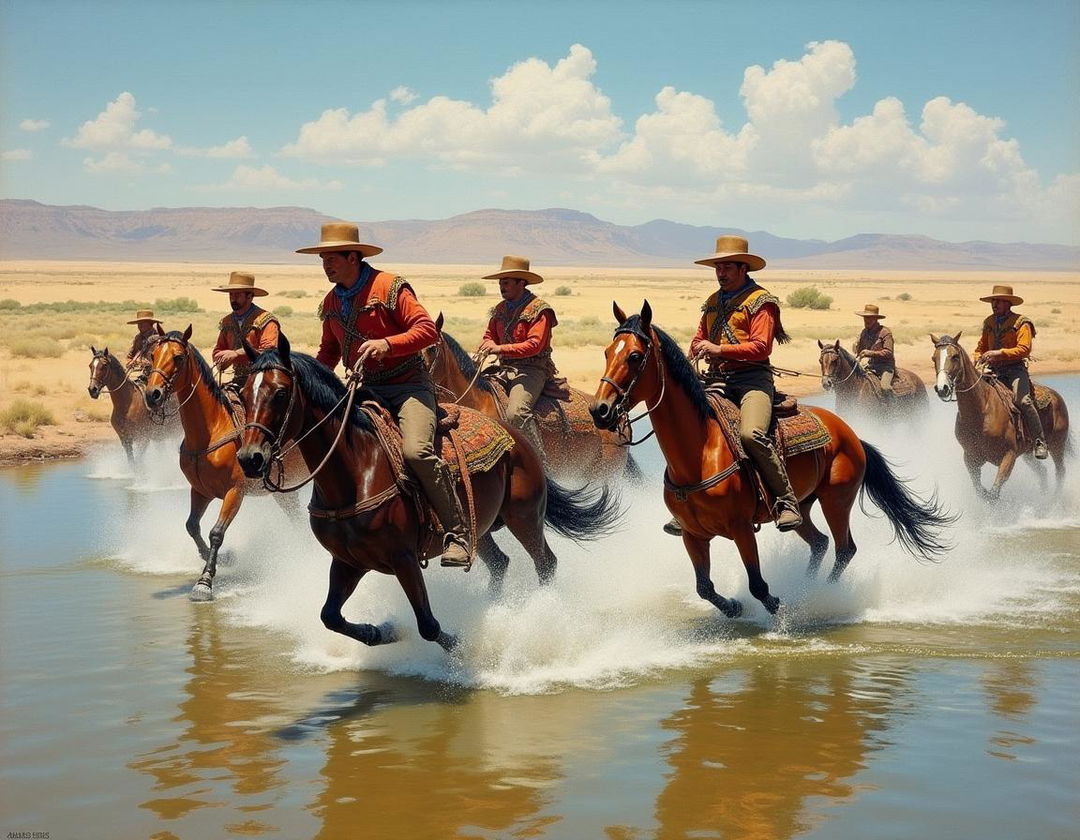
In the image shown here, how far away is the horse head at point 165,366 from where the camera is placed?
35.3 feet

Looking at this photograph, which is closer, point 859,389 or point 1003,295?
point 1003,295

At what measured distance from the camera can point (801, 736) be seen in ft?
22.9

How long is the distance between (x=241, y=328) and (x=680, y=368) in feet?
15.6

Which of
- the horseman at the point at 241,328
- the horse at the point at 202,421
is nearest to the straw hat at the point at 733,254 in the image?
the horseman at the point at 241,328

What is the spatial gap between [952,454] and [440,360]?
30.6 ft

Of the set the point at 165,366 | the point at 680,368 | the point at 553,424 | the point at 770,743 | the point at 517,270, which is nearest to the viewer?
the point at 770,743

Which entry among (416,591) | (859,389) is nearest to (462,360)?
(416,591)

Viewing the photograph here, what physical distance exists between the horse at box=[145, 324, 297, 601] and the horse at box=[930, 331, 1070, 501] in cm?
798

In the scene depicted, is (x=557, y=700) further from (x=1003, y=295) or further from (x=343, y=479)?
(x=1003, y=295)

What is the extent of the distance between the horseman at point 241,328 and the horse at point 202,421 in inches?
10.9

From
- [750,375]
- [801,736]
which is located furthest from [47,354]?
[801,736]

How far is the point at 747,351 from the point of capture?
904 centimetres

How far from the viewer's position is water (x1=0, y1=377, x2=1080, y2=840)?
19.7 ft

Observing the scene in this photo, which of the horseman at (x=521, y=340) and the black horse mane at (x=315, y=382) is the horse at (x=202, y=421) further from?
the black horse mane at (x=315, y=382)
